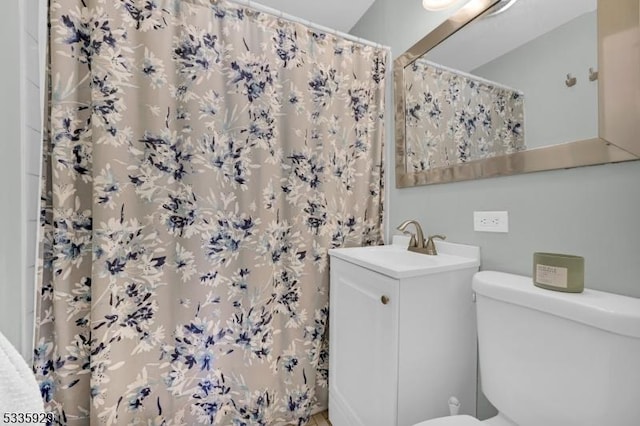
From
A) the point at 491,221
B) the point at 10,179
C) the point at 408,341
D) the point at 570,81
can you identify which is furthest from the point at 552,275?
the point at 10,179

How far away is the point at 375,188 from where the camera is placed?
1.50 m

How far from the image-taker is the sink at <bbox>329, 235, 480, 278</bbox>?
2.94 ft

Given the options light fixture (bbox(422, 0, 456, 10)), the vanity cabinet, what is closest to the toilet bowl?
the vanity cabinet

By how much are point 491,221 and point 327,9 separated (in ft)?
5.53

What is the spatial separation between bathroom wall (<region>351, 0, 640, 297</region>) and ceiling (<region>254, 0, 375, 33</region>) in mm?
504

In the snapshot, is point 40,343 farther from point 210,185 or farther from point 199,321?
point 210,185

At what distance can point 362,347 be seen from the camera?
41.3 inches

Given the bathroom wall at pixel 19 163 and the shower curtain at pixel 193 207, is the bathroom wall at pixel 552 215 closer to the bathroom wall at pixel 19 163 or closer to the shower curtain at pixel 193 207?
the shower curtain at pixel 193 207

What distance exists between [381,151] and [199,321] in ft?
4.14

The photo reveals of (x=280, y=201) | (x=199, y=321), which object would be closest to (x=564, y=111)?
(x=280, y=201)

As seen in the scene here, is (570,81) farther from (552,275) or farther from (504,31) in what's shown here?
(552,275)

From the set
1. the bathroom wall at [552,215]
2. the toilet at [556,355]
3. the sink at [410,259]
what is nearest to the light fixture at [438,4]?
the bathroom wall at [552,215]

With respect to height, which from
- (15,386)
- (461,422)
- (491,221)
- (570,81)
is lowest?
(461,422)

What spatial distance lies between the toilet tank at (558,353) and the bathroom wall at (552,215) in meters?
0.09
